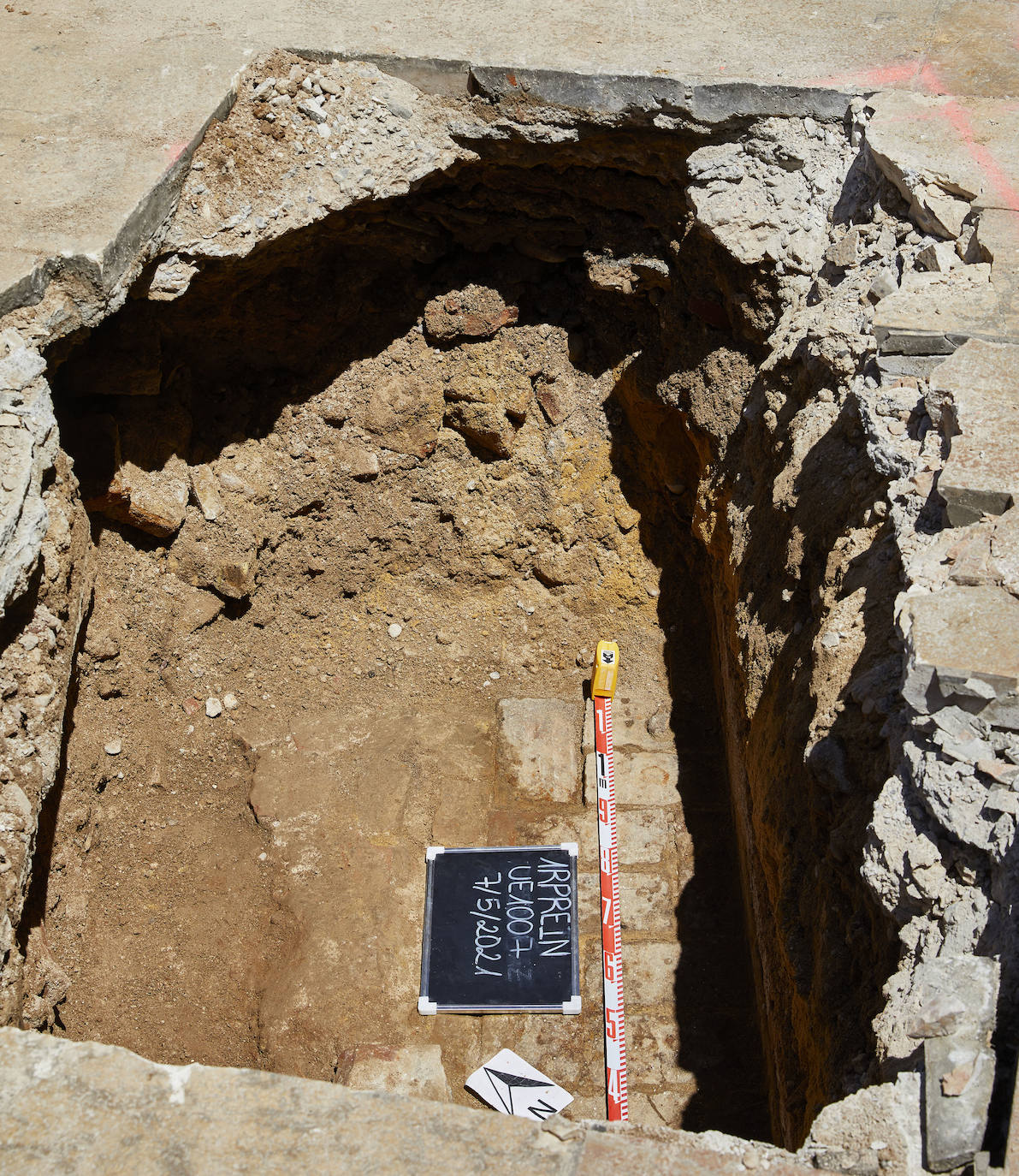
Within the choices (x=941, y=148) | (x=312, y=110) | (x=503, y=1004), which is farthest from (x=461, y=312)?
(x=503, y=1004)

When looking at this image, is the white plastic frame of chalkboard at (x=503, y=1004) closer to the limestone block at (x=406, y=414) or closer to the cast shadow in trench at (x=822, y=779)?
the cast shadow in trench at (x=822, y=779)

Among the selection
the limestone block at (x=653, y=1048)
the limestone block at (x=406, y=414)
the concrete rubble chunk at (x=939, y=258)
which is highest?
the concrete rubble chunk at (x=939, y=258)

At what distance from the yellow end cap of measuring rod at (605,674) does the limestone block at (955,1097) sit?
2.83 meters

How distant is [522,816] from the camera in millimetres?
4352

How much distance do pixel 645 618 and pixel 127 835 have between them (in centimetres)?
248

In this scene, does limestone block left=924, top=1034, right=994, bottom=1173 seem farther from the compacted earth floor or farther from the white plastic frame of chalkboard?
the white plastic frame of chalkboard

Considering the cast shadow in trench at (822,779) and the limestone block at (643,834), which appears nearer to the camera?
the cast shadow in trench at (822,779)

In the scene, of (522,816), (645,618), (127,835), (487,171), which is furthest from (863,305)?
(127,835)

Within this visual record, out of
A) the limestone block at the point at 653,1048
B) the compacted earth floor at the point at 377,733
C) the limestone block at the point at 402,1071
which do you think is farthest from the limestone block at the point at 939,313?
the limestone block at the point at 402,1071

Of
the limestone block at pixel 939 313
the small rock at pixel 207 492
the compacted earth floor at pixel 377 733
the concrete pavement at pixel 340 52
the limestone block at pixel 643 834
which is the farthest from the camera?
the small rock at pixel 207 492

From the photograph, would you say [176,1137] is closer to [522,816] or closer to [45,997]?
[45,997]

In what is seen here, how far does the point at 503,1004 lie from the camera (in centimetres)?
376

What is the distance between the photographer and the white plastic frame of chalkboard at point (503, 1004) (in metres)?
3.75

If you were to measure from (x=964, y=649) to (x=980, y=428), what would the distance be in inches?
29.6
